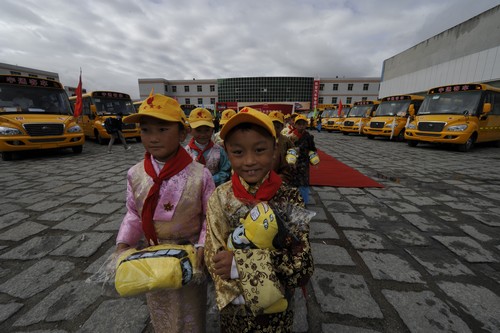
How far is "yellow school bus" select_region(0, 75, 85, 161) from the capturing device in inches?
251

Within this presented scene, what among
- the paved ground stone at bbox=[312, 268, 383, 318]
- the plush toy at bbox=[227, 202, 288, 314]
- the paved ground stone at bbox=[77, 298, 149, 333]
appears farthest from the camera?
the paved ground stone at bbox=[312, 268, 383, 318]

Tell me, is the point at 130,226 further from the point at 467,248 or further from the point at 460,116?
the point at 460,116

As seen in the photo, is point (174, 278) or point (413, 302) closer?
point (174, 278)

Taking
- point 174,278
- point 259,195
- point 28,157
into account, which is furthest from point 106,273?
point 28,157

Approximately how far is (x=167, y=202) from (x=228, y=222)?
39cm

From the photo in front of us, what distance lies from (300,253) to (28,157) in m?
10.1

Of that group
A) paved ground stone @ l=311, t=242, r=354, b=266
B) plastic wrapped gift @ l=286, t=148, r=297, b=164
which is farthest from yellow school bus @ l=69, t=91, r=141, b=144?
paved ground stone @ l=311, t=242, r=354, b=266

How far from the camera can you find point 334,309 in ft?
5.58

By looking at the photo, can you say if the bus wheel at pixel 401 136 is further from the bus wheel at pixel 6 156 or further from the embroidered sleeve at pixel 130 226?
the bus wheel at pixel 6 156

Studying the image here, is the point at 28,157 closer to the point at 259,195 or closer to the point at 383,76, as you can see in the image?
Result: the point at 259,195

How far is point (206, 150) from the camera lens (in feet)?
8.13

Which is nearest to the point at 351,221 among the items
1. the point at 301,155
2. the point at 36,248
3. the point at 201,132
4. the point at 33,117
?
the point at 301,155

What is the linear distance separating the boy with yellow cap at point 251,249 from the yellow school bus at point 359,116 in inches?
613

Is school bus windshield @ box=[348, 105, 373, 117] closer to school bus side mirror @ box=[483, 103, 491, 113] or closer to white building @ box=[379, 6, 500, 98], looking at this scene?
school bus side mirror @ box=[483, 103, 491, 113]
